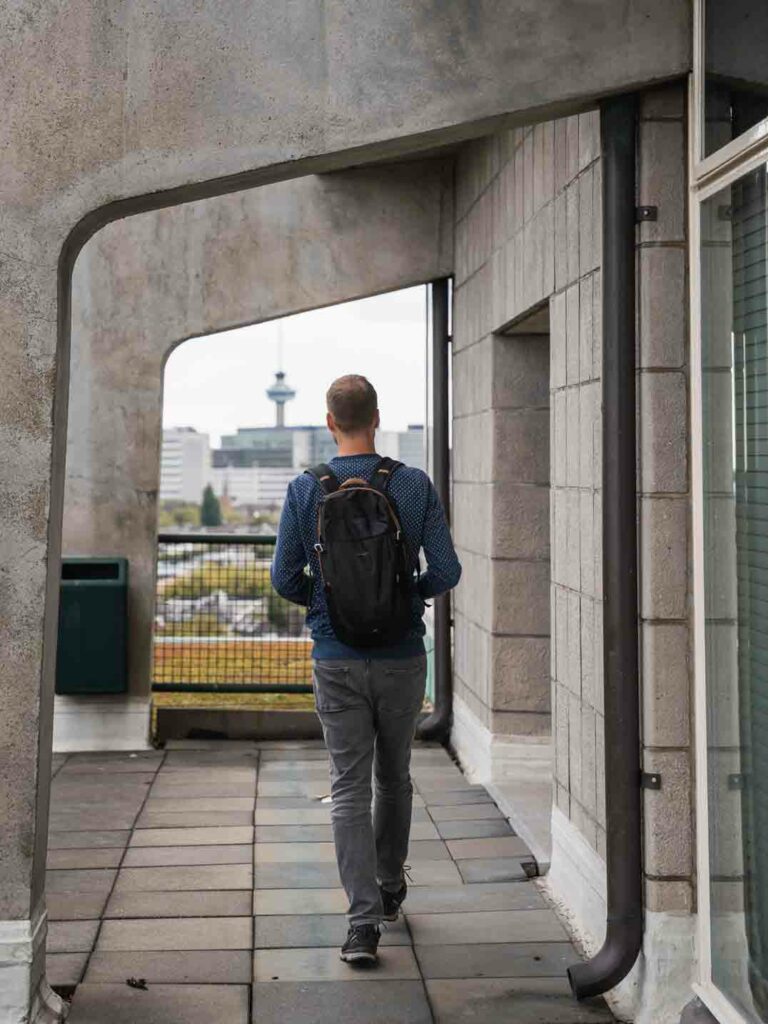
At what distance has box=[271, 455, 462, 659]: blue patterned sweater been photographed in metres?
3.67

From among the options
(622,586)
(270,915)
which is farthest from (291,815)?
(622,586)

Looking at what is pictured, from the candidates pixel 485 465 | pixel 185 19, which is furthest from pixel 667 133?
pixel 485 465

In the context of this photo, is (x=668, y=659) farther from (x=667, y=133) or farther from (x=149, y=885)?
(x=149, y=885)

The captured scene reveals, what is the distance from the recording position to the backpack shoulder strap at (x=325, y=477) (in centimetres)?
365

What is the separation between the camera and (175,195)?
3387mm

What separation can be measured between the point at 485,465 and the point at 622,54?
303 centimetres

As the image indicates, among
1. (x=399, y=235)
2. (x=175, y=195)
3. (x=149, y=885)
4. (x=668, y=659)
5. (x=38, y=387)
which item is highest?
(x=399, y=235)

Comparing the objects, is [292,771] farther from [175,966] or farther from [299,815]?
[175,966]

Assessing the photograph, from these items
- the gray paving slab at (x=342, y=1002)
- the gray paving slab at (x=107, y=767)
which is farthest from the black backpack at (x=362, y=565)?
the gray paving slab at (x=107, y=767)

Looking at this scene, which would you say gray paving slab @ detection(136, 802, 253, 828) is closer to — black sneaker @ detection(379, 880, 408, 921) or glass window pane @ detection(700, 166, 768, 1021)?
black sneaker @ detection(379, 880, 408, 921)

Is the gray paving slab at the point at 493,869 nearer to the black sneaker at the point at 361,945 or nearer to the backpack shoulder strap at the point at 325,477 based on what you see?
the black sneaker at the point at 361,945

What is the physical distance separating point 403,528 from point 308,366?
161 feet

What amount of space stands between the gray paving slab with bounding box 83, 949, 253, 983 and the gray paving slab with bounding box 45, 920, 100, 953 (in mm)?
81

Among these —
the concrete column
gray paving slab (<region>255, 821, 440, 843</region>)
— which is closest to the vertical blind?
the concrete column
